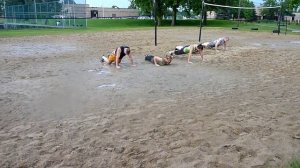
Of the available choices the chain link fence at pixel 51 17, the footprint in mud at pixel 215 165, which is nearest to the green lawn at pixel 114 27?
the chain link fence at pixel 51 17

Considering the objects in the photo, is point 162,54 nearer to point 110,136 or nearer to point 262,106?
point 262,106

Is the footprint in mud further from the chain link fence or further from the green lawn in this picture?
the chain link fence

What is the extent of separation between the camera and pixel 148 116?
5.70 meters

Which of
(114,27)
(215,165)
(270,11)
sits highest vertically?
(270,11)

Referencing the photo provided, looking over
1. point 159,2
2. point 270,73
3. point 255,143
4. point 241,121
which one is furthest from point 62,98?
point 159,2

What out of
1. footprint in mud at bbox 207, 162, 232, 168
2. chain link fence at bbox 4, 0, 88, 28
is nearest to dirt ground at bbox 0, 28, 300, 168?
footprint in mud at bbox 207, 162, 232, 168

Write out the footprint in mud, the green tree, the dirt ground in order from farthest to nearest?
the green tree, the dirt ground, the footprint in mud

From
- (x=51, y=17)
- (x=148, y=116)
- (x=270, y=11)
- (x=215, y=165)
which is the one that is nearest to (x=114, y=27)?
(x=51, y=17)

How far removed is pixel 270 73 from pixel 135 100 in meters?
4.77

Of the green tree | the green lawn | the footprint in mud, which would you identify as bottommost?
the footprint in mud

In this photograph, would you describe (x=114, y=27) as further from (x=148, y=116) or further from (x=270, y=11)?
(x=270, y=11)

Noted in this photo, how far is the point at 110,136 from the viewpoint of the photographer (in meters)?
4.80

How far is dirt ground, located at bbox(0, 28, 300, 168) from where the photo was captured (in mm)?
4176

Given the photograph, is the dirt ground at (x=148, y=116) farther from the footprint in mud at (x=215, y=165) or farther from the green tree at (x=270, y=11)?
the green tree at (x=270, y=11)
